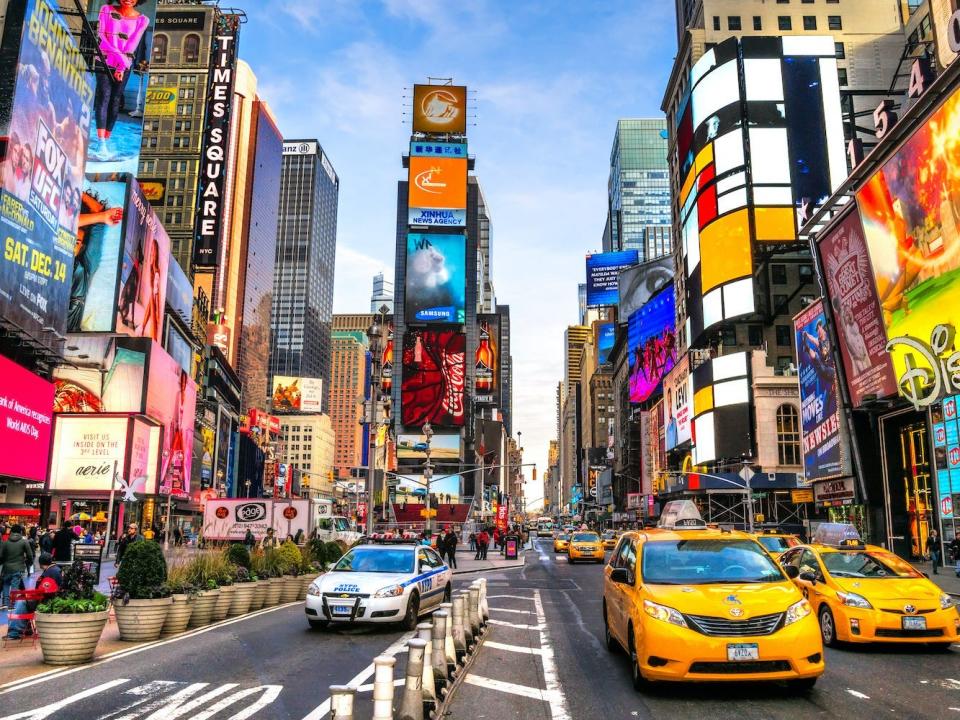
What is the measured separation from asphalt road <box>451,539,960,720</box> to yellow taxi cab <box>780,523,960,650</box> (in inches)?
12.4

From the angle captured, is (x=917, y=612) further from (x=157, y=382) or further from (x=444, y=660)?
(x=157, y=382)

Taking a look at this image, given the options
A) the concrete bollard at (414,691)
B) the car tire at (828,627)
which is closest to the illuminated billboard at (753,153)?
the car tire at (828,627)

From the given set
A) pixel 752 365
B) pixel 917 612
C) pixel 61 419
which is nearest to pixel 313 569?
pixel 917 612

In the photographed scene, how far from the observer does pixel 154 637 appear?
40.9ft

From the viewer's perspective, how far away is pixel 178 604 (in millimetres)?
12750

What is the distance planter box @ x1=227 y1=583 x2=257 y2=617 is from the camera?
51.6 feet

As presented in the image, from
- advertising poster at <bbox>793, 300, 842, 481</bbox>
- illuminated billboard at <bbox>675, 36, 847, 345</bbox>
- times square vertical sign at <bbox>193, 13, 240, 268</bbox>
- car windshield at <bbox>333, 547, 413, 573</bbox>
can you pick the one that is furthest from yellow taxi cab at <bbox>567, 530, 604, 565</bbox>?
times square vertical sign at <bbox>193, 13, 240, 268</bbox>

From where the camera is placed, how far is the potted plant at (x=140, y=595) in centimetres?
1214

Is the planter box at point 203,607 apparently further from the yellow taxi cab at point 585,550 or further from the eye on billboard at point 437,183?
the eye on billboard at point 437,183

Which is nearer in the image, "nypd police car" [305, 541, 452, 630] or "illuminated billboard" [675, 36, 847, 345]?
"nypd police car" [305, 541, 452, 630]

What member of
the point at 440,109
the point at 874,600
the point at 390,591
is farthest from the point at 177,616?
the point at 440,109

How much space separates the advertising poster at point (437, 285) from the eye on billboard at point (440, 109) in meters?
18.0

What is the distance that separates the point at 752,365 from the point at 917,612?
6465cm

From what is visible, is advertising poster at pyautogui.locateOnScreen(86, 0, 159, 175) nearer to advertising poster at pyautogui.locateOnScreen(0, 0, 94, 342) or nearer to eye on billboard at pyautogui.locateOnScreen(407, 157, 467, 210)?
advertising poster at pyautogui.locateOnScreen(0, 0, 94, 342)
